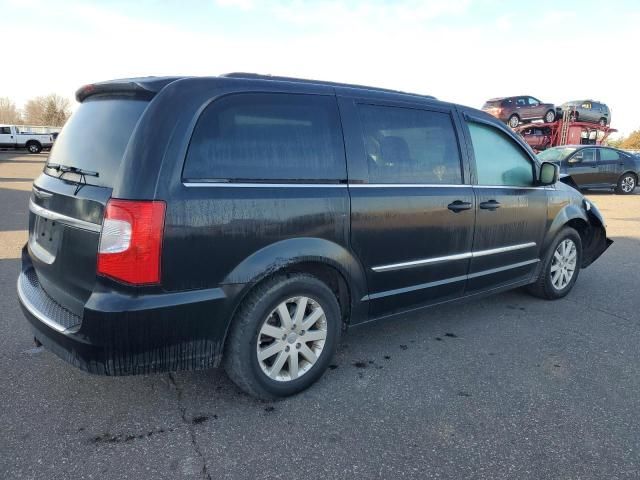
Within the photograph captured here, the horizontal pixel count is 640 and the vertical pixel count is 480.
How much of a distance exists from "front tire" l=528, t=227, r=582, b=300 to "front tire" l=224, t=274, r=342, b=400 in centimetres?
259

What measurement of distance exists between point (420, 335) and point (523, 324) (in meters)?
0.99

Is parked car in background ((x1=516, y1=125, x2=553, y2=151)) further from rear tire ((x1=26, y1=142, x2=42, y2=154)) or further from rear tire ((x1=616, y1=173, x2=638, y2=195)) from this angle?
rear tire ((x1=26, y1=142, x2=42, y2=154))

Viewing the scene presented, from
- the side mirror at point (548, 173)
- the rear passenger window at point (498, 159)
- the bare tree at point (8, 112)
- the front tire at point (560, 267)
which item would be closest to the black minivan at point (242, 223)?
the rear passenger window at point (498, 159)

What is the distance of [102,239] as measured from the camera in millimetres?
2246

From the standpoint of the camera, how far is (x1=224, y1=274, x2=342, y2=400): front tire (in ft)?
8.50

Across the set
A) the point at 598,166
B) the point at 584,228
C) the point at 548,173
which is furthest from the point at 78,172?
the point at 598,166

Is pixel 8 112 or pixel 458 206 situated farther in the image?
pixel 8 112

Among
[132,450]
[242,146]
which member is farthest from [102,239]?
[132,450]

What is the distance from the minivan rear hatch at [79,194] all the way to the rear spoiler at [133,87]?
0.04 feet

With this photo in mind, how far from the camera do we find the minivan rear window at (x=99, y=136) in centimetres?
240

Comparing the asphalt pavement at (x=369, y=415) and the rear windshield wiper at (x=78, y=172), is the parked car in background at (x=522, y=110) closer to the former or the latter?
the asphalt pavement at (x=369, y=415)

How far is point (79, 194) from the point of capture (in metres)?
2.42

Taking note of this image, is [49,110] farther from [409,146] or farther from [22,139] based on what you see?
[409,146]

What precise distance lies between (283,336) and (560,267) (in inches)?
128
